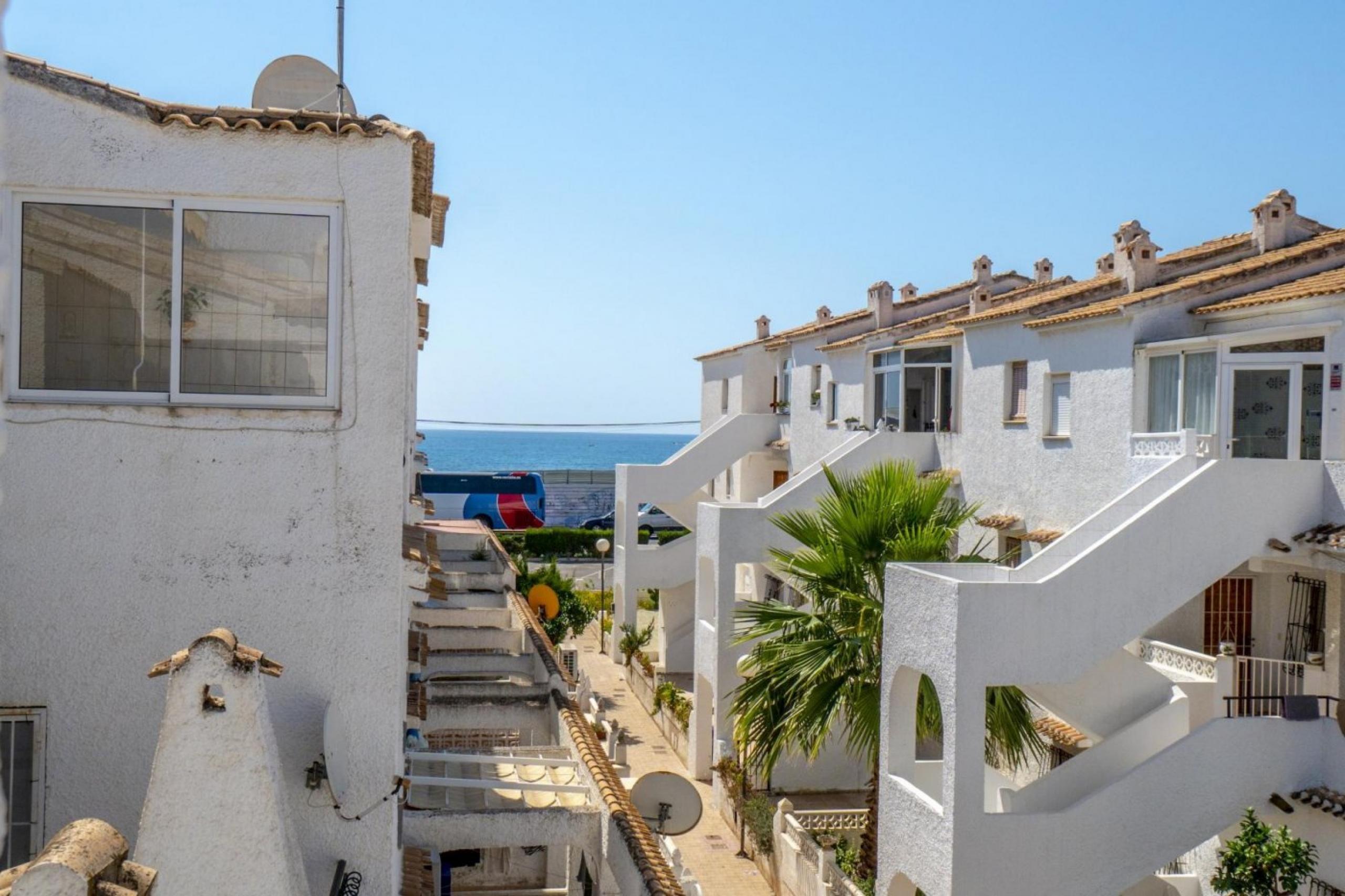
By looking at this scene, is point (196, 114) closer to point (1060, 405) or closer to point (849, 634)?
point (849, 634)

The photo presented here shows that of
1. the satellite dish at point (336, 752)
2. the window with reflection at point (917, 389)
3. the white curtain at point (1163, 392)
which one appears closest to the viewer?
the satellite dish at point (336, 752)

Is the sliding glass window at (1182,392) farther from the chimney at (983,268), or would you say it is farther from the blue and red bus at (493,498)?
the blue and red bus at (493,498)

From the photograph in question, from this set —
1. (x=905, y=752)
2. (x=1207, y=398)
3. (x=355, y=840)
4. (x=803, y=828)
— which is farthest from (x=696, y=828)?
(x=355, y=840)

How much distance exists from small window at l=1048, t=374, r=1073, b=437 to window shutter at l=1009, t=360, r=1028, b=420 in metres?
0.72

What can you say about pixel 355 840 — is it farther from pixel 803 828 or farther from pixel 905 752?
pixel 803 828

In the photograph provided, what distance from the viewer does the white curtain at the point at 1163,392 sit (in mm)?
17094

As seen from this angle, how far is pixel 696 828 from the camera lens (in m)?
22.8

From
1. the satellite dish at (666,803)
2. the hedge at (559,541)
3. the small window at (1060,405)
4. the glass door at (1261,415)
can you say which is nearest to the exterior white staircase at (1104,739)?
the glass door at (1261,415)

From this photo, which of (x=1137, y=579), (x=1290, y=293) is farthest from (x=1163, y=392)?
(x=1137, y=579)

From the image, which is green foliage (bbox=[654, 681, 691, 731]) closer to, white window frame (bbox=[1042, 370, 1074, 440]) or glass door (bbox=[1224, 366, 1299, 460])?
white window frame (bbox=[1042, 370, 1074, 440])

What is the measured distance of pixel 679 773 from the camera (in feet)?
85.9

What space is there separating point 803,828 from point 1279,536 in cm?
846

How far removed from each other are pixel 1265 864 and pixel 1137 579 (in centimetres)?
324

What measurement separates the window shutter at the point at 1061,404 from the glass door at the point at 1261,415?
2.96 meters
